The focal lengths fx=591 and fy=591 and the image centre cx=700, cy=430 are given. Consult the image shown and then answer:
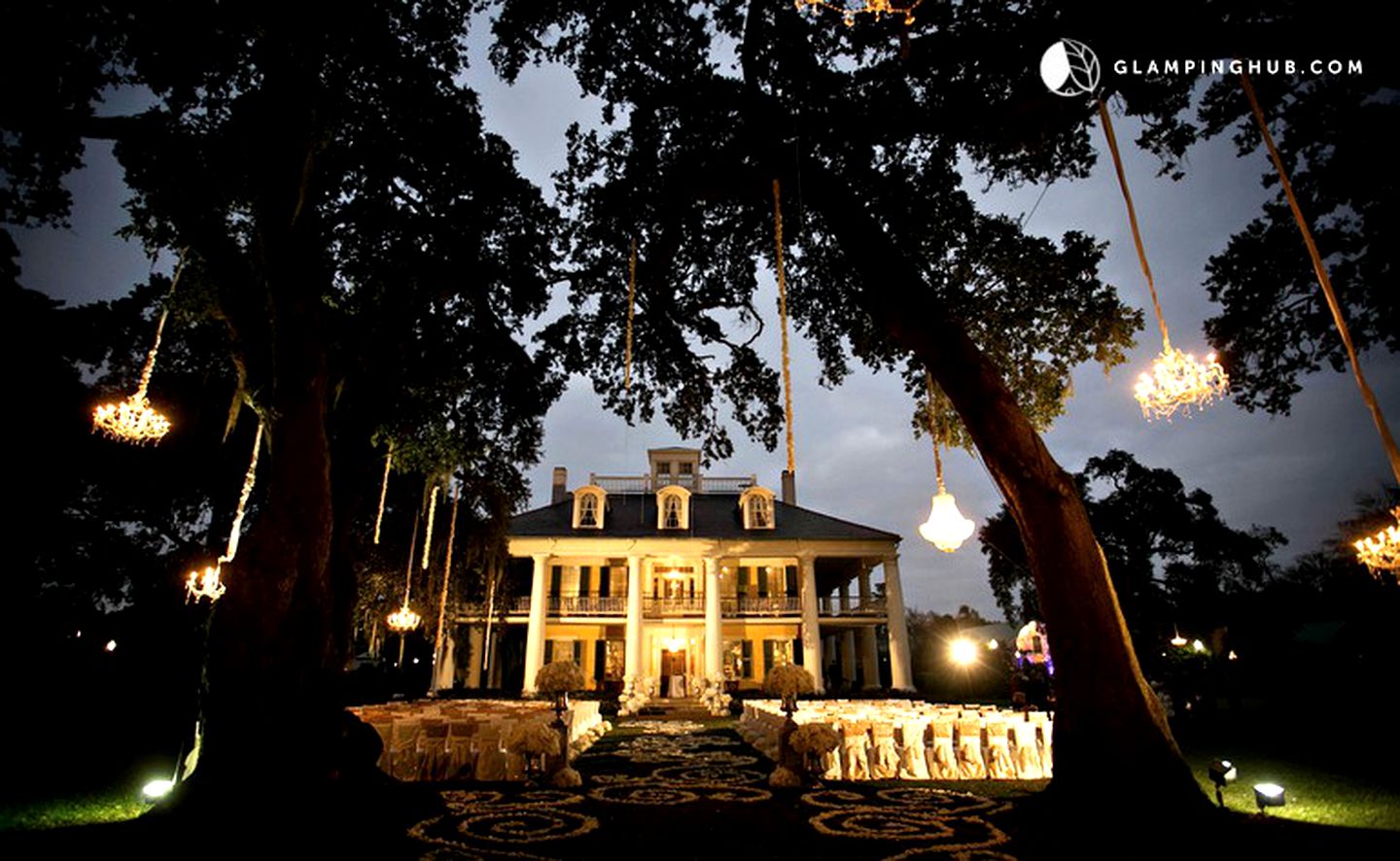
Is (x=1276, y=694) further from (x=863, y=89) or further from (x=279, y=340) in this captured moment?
(x=279, y=340)

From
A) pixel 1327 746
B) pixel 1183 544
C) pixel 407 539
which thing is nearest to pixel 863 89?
pixel 1327 746

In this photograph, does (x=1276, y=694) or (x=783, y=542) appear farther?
(x=783, y=542)

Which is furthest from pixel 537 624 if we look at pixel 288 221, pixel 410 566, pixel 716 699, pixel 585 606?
pixel 288 221

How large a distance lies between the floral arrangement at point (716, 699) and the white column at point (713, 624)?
0.32 metres

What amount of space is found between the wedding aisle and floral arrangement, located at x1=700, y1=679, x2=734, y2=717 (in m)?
11.9

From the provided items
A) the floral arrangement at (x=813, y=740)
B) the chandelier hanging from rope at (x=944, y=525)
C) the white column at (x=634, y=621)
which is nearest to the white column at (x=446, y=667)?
the white column at (x=634, y=621)

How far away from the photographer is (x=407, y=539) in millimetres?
17391

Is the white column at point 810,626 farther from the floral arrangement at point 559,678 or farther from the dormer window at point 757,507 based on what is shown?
the floral arrangement at point 559,678

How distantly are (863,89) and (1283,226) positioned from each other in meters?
7.70

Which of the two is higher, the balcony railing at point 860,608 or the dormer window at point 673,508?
the dormer window at point 673,508

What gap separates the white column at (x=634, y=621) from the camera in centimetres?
2131

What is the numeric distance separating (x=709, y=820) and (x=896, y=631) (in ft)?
60.1

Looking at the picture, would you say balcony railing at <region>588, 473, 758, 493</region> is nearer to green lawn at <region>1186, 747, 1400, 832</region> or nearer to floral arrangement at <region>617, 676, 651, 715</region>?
floral arrangement at <region>617, 676, 651, 715</region>

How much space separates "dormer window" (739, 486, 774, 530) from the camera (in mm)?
24234
